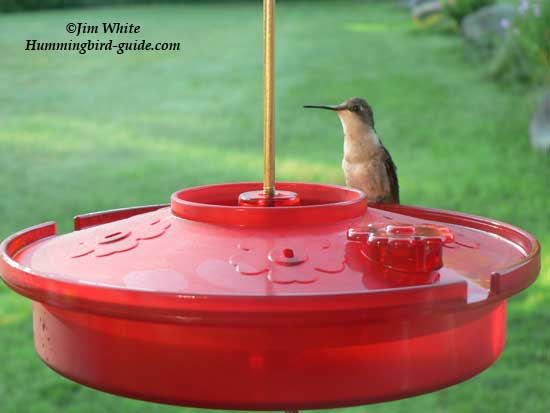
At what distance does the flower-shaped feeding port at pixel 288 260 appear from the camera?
0.98m

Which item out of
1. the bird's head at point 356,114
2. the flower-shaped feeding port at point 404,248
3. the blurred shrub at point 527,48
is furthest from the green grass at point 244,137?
the flower-shaped feeding port at point 404,248

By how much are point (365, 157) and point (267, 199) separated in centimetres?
124

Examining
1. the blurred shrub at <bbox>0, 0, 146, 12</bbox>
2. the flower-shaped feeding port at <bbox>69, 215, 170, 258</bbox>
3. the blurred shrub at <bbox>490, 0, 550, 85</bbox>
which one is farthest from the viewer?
the blurred shrub at <bbox>0, 0, 146, 12</bbox>

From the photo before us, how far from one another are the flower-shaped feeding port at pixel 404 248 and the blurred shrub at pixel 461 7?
10.3m

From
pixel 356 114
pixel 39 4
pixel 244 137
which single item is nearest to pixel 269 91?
pixel 356 114

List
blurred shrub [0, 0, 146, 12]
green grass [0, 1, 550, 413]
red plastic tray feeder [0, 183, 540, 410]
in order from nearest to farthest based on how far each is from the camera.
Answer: red plastic tray feeder [0, 183, 540, 410]
green grass [0, 1, 550, 413]
blurred shrub [0, 0, 146, 12]

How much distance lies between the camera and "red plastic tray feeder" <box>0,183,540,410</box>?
35.4 inches

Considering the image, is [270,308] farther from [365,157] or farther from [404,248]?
[365,157]

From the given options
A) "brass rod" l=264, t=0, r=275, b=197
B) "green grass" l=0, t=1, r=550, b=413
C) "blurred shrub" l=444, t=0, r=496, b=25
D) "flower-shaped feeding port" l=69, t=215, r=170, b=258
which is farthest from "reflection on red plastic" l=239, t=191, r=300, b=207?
"blurred shrub" l=444, t=0, r=496, b=25

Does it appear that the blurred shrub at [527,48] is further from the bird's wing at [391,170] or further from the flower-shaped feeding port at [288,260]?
the flower-shaped feeding port at [288,260]

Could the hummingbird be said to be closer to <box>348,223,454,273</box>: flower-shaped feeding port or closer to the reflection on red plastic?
the reflection on red plastic

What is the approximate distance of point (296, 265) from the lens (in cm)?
100

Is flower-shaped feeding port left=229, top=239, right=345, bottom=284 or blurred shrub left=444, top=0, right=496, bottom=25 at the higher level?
blurred shrub left=444, top=0, right=496, bottom=25

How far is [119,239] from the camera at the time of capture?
1139 mm
